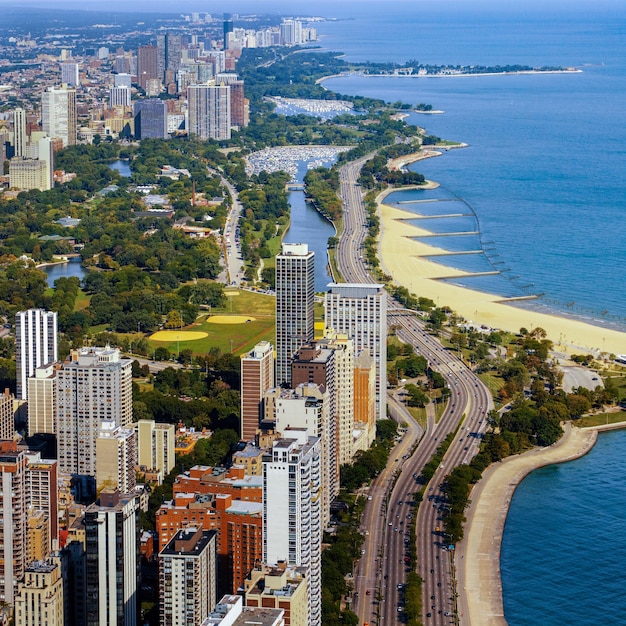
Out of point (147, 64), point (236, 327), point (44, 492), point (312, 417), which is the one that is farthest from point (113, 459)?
point (147, 64)

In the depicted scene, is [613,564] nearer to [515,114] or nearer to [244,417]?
[244,417]

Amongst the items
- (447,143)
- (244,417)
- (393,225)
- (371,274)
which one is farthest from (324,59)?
(244,417)

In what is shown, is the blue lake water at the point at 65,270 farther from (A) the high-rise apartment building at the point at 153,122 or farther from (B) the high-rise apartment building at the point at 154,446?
(A) the high-rise apartment building at the point at 153,122

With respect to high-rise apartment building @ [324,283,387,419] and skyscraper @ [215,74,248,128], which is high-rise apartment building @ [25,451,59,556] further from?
skyscraper @ [215,74,248,128]

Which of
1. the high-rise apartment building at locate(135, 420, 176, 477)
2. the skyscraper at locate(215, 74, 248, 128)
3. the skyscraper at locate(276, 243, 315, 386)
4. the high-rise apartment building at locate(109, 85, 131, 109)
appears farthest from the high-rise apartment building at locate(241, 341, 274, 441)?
the high-rise apartment building at locate(109, 85, 131, 109)

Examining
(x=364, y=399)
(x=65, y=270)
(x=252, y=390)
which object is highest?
(x=252, y=390)

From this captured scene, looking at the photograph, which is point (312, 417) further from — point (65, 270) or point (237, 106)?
point (237, 106)
